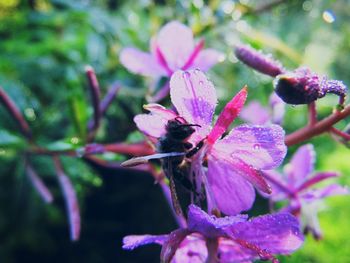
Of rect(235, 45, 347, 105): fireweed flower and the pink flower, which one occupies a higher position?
rect(235, 45, 347, 105): fireweed flower

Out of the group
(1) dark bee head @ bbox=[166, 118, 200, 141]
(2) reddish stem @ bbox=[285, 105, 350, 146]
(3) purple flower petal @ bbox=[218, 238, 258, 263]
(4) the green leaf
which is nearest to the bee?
(1) dark bee head @ bbox=[166, 118, 200, 141]

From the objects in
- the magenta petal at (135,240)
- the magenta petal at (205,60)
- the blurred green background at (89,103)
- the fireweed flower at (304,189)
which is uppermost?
the magenta petal at (205,60)

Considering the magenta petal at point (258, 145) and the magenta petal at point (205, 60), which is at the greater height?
the magenta petal at point (258, 145)

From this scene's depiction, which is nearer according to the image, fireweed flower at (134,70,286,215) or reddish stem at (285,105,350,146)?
fireweed flower at (134,70,286,215)

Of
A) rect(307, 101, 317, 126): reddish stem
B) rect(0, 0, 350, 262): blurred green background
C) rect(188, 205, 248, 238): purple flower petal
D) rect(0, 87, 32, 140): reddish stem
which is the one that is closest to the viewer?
rect(188, 205, 248, 238): purple flower petal

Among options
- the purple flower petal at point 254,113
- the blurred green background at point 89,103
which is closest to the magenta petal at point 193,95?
the purple flower petal at point 254,113

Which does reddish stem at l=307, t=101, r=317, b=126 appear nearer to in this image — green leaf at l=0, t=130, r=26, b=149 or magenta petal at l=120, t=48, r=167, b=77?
magenta petal at l=120, t=48, r=167, b=77

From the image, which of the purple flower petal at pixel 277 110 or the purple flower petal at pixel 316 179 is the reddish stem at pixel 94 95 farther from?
the purple flower petal at pixel 316 179
